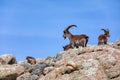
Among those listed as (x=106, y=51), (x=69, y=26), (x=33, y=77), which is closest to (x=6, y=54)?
(x=69, y=26)

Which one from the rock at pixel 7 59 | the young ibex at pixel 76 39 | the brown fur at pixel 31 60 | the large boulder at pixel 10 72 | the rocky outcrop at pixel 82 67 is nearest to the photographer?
the rocky outcrop at pixel 82 67

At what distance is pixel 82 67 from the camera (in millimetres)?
29969

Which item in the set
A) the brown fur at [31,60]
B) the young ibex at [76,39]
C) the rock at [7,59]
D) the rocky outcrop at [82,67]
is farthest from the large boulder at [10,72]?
the brown fur at [31,60]

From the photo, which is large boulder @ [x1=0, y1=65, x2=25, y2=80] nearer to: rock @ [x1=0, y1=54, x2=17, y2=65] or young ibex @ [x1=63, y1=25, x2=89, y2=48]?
young ibex @ [x1=63, y1=25, x2=89, y2=48]

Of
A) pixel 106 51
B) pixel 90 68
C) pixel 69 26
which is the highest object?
pixel 69 26

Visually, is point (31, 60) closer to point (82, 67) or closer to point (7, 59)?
point (7, 59)

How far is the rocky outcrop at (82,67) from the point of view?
2897cm

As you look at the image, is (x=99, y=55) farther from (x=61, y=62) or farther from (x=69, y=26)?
(x=69, y=26)

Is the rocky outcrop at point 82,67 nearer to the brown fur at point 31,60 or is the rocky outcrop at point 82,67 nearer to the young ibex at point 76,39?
the young ibex at point 76,39

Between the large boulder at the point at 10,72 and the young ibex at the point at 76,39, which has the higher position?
the young ibex at the point at 76,39

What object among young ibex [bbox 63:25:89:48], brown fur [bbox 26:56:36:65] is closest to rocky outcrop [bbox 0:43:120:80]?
young ibex [bbox 63:25:89:48]

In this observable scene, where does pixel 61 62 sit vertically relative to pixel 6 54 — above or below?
below

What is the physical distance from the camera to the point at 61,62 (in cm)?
3209

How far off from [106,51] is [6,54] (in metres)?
14.6
